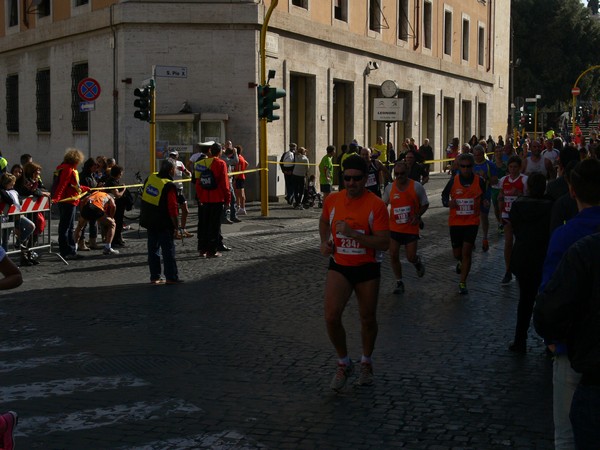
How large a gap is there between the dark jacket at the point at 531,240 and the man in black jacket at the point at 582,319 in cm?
487

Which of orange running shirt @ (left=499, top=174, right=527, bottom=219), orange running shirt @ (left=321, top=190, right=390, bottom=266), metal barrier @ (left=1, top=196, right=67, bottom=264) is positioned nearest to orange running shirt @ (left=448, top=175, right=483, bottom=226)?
orange running shirt @ (left=499, top=174, right=527, bottom=219)

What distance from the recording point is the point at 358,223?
722cm

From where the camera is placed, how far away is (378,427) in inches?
240

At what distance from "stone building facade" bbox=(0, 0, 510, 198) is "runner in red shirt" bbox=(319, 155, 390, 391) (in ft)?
47.4

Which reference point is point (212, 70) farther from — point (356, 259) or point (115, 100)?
point (356, 259)

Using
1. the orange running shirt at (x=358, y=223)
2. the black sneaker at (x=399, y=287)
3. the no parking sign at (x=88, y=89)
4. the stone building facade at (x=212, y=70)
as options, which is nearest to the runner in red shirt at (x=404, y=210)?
the black sneaker at (x=399, y=287)

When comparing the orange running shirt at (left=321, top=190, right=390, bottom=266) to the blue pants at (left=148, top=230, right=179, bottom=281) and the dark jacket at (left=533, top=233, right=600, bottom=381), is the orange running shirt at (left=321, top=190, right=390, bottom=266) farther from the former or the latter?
the blue pants at (left=148, top=230, right=179, bottom=281)

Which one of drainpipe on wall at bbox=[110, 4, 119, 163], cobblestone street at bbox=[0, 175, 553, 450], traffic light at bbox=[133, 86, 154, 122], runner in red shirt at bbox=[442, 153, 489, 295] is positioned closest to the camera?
cobblestone street at bbox=[0, 175, 553, 450]

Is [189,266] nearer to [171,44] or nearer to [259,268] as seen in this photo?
[259,268]

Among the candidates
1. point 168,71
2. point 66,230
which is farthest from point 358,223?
point 168,71

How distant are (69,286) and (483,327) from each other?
18.4ft

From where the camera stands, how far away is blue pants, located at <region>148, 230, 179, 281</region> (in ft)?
41.5

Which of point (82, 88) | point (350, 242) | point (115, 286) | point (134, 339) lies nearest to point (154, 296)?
point (115, 286)

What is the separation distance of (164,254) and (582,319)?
9.37 m
